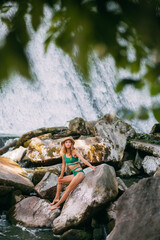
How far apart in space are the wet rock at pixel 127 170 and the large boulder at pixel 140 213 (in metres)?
4.79

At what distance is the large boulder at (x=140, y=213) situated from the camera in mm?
3031

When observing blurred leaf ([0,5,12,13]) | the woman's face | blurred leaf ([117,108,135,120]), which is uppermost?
blurred leaf ([0,5,12,13])

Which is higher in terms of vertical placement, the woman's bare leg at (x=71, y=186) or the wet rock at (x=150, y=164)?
the woman's bare leg at (x=71, y=186)

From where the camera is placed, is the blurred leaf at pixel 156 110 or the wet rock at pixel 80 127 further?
the wet rock at pixel 80 127

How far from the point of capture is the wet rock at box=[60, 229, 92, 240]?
13.7 feet

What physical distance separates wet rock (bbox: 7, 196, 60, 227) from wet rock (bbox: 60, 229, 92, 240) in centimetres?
78

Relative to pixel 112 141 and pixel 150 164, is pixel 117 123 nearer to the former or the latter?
pixel 112 141

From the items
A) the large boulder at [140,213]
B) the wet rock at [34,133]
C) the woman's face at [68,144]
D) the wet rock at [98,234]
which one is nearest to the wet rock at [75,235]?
the wet rock at [98,234]

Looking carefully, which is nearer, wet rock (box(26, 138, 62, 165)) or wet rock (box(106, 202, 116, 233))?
wet rock (box(106, 202, 116, 233))

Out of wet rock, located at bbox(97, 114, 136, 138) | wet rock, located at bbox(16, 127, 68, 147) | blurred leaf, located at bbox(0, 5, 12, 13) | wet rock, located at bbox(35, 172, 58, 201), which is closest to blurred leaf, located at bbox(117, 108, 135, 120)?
blurred leaf, located at bbox(0, 5, 12, 13)

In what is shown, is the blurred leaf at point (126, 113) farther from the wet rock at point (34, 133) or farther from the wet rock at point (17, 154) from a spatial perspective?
the wet rock at point (34, 133)

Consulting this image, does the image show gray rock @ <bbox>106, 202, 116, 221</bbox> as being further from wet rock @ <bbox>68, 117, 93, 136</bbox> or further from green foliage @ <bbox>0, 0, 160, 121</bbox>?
wet rock @ <bbox>68, 117, 93, 136</bbox>

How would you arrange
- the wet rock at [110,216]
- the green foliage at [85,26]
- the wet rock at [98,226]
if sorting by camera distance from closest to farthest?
the green foliage at [85,26] < the wet rock at [98,226] < the wet rock at [110,216]

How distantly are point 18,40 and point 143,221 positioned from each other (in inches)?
129
